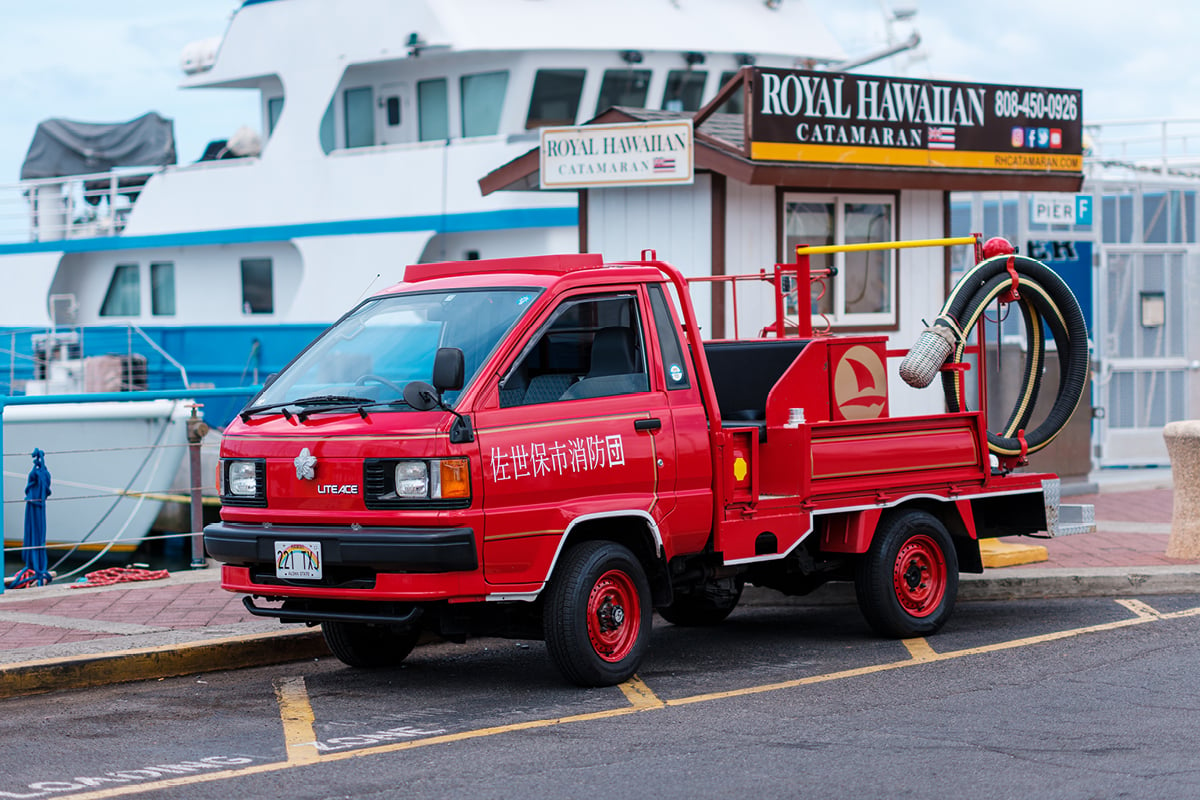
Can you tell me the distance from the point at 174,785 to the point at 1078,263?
12708 millimetres

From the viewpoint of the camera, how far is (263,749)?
6594 millimetres

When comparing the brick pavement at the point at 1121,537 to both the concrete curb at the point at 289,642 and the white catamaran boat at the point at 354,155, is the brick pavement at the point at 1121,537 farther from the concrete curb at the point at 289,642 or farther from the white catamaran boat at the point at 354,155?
the white catamaran boat at the point at 354,155

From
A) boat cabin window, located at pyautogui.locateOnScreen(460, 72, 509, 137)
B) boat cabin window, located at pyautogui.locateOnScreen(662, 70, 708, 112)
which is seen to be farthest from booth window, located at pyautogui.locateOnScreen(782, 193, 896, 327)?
boat cabin window, located at pyautogui.locateOnScreen(662, 70, 708, 112)

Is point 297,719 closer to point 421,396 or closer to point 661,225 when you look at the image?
point 421,396

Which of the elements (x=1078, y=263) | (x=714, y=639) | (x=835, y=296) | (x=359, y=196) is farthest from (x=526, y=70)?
(x=714, y=639)

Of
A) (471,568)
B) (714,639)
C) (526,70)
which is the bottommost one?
(714,639)

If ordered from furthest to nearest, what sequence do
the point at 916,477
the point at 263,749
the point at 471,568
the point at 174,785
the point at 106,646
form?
the point at 916,477 < the point at 106,646 < the point at 471,568 < the point at 263,749 < the point at 174,785

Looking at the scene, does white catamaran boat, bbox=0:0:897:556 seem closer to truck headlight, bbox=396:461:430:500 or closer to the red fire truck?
the red fire truck

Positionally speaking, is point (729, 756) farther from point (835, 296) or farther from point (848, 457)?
point (835, 296)

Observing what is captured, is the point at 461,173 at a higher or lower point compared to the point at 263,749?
higher

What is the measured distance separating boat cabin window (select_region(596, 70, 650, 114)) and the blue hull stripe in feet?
6.88

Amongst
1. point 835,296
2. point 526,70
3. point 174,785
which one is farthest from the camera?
point 526,70

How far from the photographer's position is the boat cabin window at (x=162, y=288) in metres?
A: 24.4

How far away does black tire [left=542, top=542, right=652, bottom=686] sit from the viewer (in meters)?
7.40
